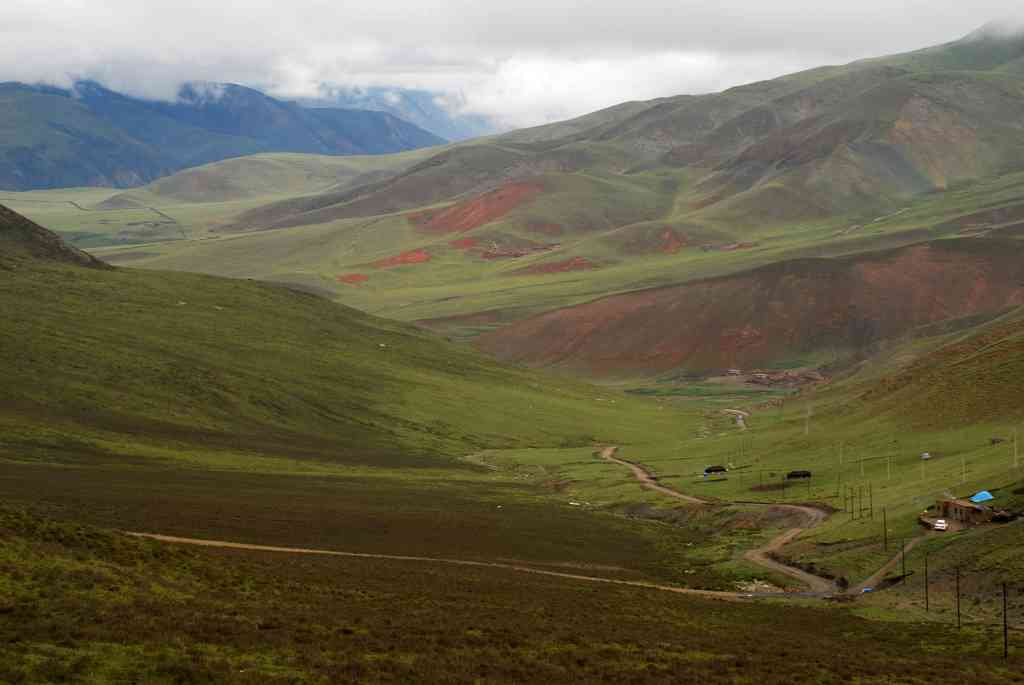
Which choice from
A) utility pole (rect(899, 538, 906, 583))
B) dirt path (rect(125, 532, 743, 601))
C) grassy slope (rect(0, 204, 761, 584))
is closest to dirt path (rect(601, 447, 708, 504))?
grassy slope (rect(0, 204, 761, 584))

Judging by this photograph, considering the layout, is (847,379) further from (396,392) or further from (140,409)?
(140,409)

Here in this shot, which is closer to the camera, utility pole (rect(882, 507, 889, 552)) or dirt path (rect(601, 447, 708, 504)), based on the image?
utility pole (rect(882, 507, 889, 552))

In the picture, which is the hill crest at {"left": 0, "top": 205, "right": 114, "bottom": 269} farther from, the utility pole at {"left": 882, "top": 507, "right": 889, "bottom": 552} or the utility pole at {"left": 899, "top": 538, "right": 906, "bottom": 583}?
the utility pole at {"left": 899, "top": 538, "right": 906, "bottom": 583}

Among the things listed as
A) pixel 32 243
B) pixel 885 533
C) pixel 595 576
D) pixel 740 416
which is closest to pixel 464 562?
pixel 595 576

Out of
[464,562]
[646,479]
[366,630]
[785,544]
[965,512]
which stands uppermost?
[366,630]

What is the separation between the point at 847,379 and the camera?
548 feet

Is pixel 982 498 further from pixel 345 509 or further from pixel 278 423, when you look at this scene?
pixel 278 423

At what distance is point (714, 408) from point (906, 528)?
117 meters

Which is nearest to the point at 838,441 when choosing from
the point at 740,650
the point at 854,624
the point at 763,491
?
the point at 763,491

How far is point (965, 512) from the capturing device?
215 ft

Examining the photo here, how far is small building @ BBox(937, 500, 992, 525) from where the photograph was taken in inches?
2549

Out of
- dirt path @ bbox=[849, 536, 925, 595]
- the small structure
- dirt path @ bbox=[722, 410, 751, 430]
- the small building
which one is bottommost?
dirt path @ bbox=[722, 410, 751, 430]

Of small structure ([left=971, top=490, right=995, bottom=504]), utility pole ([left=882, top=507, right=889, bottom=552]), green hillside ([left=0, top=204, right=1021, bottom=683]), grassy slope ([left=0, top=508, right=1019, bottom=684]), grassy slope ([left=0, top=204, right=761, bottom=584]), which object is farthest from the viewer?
grassy slope ([left=0, top=204, right=761, bottom=584])

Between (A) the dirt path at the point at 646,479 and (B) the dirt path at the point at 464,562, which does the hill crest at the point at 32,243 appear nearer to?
(A) the dirt path at the point at 646,479
